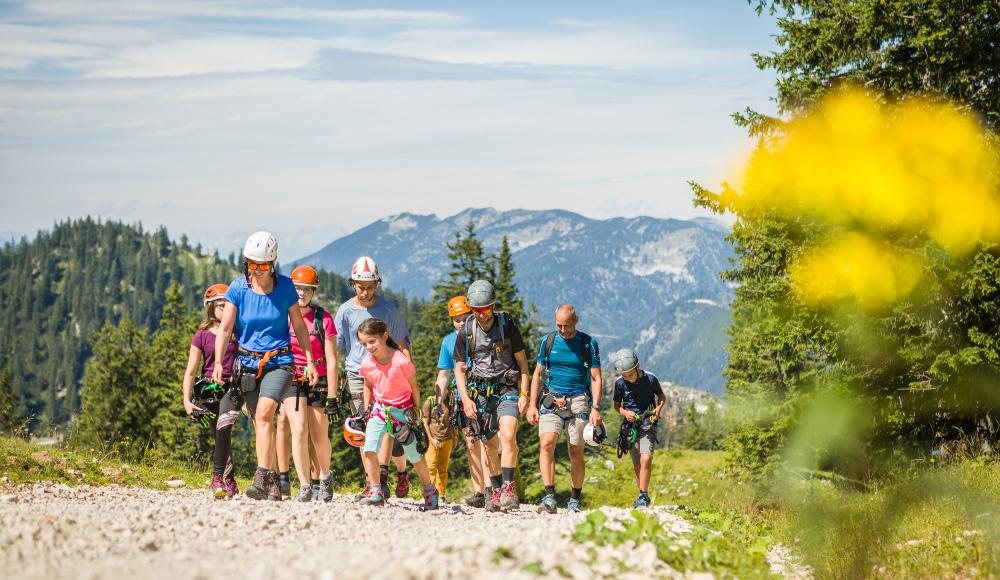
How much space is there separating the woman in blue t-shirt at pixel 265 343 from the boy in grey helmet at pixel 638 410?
386cm

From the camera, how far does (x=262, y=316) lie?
889 centimetres

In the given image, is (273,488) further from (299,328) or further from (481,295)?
(481,295)

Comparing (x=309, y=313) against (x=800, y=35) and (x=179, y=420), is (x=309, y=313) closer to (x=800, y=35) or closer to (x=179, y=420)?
(x=800, y=35)

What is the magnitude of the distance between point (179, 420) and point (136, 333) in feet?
60.0

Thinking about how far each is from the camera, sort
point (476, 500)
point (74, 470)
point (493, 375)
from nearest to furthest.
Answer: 1. point (493, 375)
2. point (476, 500)
3. point (74, 470)

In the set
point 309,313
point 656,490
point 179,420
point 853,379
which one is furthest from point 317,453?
point 179,420

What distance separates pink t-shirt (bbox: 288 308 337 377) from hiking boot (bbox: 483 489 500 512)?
2.47 m

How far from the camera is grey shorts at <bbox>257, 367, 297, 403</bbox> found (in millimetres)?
9008

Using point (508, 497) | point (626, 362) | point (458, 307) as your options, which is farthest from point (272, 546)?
point (626, 362)

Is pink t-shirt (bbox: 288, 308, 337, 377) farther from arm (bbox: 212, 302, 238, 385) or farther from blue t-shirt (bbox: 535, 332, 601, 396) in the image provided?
blue t-shirt (bbox: 535, 332, 601, 396)

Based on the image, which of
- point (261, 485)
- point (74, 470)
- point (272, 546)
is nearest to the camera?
point (272, 546)

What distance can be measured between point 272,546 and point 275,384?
265cm

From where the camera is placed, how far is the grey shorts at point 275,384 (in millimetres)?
9008

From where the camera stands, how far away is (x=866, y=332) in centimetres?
1731
